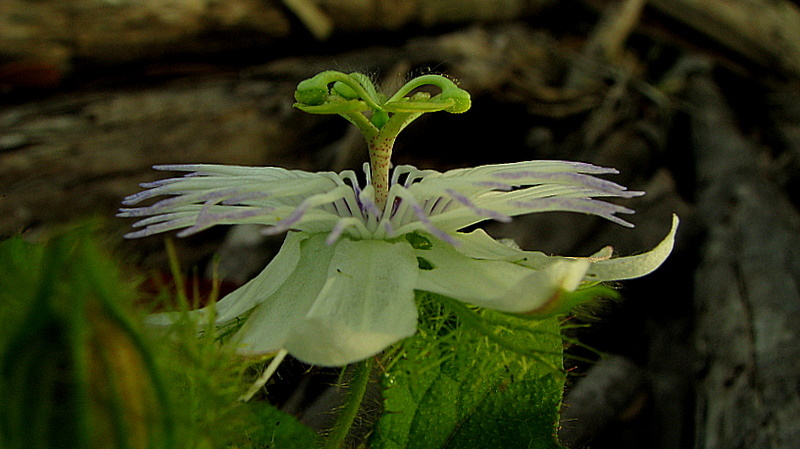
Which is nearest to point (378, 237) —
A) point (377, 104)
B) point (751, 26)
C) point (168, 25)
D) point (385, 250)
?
point (385, 250)

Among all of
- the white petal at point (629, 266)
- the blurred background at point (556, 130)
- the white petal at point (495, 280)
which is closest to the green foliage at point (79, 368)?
the white petal at point (495, 280)

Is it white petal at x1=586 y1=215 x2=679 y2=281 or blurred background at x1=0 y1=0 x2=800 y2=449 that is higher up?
white petal at x1=586 y1=215 x2=679 y2=281

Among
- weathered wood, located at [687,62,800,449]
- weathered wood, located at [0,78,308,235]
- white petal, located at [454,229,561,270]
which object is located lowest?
weathered wood, located at [687,62,800,449]

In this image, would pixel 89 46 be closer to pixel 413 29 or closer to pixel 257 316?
pixel 413 29

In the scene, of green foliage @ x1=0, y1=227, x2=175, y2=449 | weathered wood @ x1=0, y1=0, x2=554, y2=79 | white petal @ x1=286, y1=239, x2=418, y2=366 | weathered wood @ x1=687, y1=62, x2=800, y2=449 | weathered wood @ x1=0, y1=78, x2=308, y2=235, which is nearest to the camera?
green foliage @ x1=0, y1=227, x2=175, y2=449

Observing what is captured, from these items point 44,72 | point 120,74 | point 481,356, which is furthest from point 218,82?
point 481,356

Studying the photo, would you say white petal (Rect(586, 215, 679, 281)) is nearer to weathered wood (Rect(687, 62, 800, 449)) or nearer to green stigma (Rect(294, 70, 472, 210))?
green stigma (Rect(294, 70, 472, 210))

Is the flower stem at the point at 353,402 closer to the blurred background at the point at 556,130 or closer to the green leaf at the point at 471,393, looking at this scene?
the green leaf at the point at 471,393

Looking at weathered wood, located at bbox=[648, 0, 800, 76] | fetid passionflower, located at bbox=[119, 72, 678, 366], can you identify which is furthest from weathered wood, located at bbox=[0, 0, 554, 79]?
fetid passionflower, located at bbox=[119, 72, 678, 366]
